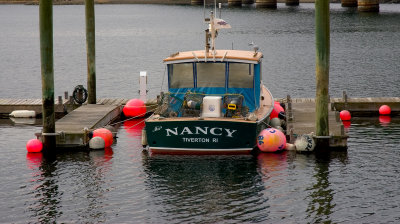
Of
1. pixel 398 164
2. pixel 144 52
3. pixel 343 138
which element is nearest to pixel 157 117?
pixel 343 138

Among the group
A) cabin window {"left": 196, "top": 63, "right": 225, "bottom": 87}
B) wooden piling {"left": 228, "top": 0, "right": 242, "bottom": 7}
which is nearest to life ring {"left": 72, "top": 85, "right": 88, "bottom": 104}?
cabin window {"left": 196, "top": 63, "right": 225, "bottom": 87}

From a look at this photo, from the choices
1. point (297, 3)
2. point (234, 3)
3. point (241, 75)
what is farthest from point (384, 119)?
point (234, 3)

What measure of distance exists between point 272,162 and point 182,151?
300 centimetres

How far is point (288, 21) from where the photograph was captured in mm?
124750

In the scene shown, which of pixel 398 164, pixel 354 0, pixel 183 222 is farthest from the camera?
pixel 354 0

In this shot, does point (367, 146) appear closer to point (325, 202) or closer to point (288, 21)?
point (325, 202)

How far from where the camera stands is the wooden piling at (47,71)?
2459cm

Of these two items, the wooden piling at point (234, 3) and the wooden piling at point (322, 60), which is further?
the wooden piling at point (234, 3)

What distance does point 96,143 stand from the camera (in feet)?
83.6

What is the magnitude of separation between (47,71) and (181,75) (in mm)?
4605

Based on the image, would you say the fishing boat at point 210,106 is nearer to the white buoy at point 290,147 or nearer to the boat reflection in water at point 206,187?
the boat reflection in water at point 206,187

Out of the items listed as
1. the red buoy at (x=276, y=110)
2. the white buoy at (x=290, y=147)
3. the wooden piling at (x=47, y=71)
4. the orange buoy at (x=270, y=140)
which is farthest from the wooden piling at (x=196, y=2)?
the orange buoy at (x=270, y=140)

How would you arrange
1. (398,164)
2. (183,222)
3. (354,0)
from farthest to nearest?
(354,0) < (398,164) < (183,222)

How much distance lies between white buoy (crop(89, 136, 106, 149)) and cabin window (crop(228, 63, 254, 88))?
4.81 m
